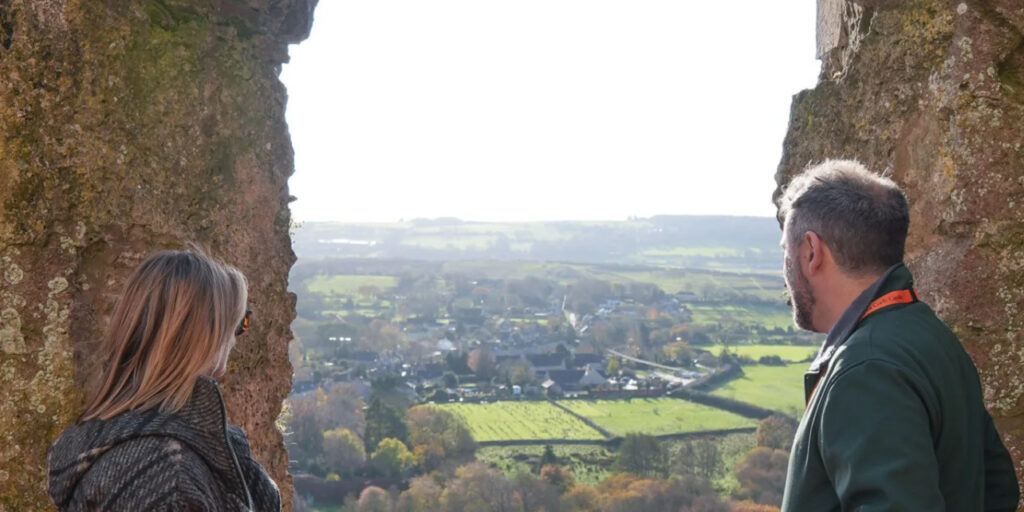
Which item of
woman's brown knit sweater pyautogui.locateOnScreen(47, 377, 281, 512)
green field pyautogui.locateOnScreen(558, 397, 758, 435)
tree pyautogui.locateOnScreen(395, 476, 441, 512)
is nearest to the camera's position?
woman's brown knit sweater pyautogui.locateOnScreen(47, 377, 281, 512)

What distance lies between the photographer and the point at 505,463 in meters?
16.7

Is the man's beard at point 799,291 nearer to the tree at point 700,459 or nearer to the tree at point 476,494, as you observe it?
the tree at point 476,494

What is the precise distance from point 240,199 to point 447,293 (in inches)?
Answer: 1241

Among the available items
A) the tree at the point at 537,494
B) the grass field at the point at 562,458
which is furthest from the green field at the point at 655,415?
the tree at the point at 537,494

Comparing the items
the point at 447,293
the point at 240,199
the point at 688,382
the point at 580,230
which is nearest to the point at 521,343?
the point at 688,382

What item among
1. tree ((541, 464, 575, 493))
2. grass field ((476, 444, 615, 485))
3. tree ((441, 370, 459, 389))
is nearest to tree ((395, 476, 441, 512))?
tree ((541, 464, 575, 493))

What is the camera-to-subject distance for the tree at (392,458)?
12422 mm

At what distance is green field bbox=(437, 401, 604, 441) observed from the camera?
18.4 metres

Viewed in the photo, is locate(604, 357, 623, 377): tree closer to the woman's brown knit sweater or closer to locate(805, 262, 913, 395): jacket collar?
locate(805, 262, 913, 395): jacket collar

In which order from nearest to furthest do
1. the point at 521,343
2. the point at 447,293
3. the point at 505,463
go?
the point at 505,463
the point at 521,343
the point at 447,293

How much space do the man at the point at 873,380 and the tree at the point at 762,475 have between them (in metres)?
10.0

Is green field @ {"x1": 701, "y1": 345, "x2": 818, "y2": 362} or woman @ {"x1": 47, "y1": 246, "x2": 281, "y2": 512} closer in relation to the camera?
woman @ {"x1": 47, "y1": 246, "x2": 281, "y2": 512}

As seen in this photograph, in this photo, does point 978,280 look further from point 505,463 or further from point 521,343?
point 521,343

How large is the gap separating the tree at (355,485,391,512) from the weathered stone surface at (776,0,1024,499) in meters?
9.18
